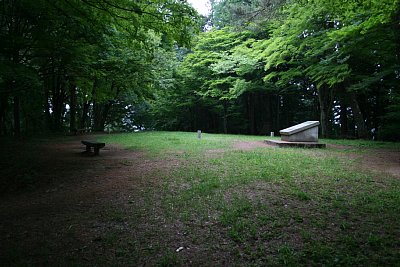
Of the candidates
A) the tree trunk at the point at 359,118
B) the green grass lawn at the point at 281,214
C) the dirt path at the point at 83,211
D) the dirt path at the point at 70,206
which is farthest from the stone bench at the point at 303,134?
the dirt path at the point at 70,206

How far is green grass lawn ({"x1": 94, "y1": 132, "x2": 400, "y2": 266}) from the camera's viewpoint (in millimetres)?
2996

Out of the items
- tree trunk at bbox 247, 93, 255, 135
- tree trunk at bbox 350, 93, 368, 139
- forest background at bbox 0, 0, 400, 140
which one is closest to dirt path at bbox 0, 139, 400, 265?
forest background at bbox 0, 0, 400, 140

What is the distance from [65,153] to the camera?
384 inches

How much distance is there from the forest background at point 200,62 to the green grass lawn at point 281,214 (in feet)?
13.1

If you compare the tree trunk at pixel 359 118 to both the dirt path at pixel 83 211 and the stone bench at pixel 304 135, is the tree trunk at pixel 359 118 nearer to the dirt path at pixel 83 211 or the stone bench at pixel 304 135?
the stone bench at pixel 304 135

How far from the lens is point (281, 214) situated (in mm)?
4062

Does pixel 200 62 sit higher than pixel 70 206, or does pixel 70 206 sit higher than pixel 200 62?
pixel 200 62

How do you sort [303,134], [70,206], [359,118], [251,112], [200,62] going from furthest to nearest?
[251,112] < [200,62] < [359,118] < [303,134] < [70,206]

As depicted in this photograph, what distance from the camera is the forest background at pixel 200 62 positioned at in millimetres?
6957

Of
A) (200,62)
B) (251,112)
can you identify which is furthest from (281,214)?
(251,112)

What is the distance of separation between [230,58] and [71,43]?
12.6m

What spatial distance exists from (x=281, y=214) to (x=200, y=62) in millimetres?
18713

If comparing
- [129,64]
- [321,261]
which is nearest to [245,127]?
[129,64]

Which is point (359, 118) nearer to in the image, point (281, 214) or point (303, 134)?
point (303, 134)
